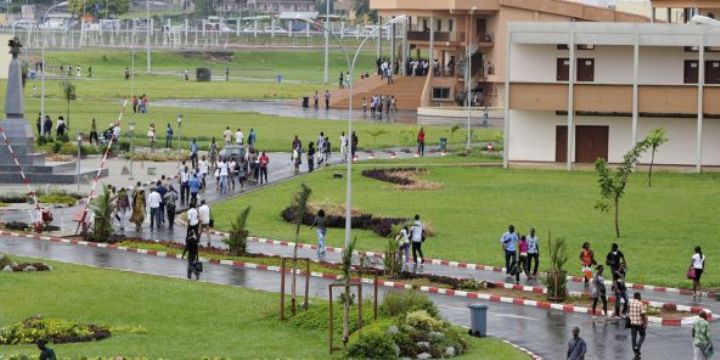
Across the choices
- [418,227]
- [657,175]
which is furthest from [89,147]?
[418,227]

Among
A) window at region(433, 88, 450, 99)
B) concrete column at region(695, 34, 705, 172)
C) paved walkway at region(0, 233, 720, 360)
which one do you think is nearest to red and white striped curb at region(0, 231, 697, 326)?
paved walkway at region(0, 233, 720, 360)

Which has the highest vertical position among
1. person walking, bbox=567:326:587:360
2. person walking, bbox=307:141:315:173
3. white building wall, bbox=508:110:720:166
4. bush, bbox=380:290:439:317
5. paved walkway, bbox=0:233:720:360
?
white building wall, bbox=508:110:720:166

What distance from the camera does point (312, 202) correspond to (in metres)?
64.6

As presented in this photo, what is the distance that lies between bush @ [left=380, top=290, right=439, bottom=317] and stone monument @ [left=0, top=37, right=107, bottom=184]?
35780 mm

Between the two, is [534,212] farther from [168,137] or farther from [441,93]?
[441,93]

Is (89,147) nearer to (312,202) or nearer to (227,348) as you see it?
(312,202)

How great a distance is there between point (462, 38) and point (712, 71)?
164 feet

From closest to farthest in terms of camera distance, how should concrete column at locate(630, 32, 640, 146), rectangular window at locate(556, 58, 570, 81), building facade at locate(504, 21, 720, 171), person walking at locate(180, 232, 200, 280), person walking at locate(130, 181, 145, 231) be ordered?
1. person walking at locate(180, 232, 200, 280)
2. person walking at locate(130, 181, 145, 231)
3. concrete column at locate(630, 32, 640, 146)
4. building facade at locate(504, 21, 720, 171)
5. rectangular window at locate(556, 58, 570, 81)

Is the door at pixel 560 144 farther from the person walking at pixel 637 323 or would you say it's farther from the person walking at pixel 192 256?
the person walking at pixel 637 323

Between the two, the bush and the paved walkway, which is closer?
the paved walkway

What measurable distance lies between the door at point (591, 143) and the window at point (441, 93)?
47127 mm

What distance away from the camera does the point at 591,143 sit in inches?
3206

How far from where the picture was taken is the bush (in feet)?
125

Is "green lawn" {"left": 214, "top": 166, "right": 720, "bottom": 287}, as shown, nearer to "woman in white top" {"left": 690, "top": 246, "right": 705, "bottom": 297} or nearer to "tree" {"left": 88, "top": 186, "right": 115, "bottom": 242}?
"woman in white top" {"left": 690, "top": 246, "right": 705, "bottom": 297}
